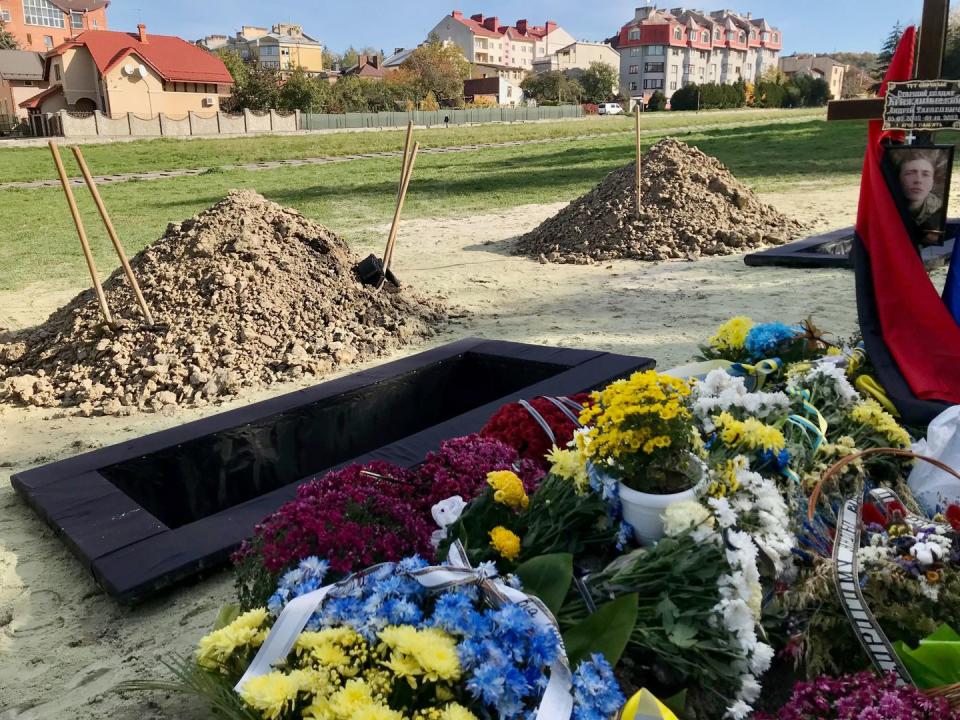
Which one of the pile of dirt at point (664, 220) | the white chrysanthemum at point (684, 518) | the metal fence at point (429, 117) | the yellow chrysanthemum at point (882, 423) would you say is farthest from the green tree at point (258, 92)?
the white chrysanthemum at point (684, 518)

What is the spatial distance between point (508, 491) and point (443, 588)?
50 cm

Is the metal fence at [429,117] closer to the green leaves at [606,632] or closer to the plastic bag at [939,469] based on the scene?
the plastic bag at [939,469]

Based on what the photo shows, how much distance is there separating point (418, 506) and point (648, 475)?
2.38 ft

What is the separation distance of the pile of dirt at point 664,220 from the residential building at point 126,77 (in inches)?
1703

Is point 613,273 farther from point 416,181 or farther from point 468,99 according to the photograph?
point 468,99

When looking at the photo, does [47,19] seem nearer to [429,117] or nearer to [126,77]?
[126,77]

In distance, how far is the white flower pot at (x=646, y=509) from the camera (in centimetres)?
238

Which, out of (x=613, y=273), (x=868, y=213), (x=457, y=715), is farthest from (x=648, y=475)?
(x=613, y=273)

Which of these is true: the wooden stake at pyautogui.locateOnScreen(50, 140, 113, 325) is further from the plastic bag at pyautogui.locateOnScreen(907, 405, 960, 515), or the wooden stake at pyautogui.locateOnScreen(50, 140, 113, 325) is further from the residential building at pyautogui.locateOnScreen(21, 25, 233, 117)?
the residential building at pyautogui.locateOnScreen(21, 25, 233, 117)

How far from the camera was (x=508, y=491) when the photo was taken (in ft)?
8.14

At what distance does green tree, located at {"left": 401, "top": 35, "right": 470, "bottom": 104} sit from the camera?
227ft

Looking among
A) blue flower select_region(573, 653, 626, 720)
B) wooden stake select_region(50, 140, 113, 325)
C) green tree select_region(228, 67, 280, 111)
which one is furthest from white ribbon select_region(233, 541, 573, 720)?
green tree select_region(228, 67, 280, 111)

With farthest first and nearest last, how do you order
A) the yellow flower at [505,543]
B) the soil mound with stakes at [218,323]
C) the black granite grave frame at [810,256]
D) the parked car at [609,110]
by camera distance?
the parked car at [609,110] → the black granite grave frame at [810,256] → the soil mound with stakes at [218,323] → the yellow flower at [505,543]

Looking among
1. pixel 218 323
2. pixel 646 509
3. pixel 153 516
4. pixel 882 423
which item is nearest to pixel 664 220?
pixel 218 323
